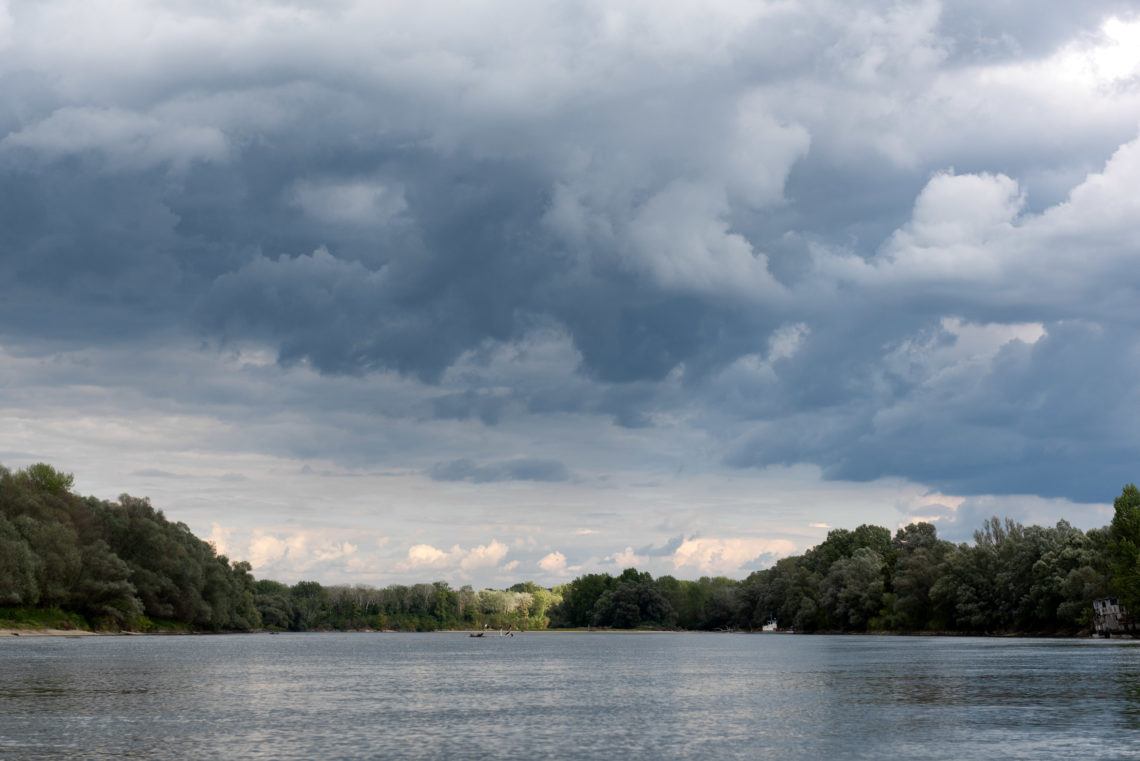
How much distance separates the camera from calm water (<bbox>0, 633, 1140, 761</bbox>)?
1563 inches

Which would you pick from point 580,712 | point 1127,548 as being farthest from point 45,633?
point 1127,548

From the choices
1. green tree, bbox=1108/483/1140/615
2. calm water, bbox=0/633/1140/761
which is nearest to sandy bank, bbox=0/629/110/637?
calm water, bbox=0/633/1140/761

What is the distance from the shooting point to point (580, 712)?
57.3m

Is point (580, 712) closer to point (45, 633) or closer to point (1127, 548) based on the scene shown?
point (1127, 548)

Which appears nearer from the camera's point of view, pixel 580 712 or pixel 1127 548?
pixel 580 712

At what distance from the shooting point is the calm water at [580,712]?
39688 millimetres

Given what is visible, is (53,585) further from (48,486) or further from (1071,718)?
(1071,718)

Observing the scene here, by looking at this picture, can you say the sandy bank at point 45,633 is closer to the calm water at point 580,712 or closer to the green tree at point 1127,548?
the calm water at point 580,712

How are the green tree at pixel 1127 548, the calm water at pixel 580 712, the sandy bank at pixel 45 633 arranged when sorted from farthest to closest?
the sandy bank at pixel 45 633 < the green tree at pixel 1127 548 < the calm water at pixel 580 712

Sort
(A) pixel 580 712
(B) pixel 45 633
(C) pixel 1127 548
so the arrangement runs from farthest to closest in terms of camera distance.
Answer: (B) pixel 45 633 → (C) pixel 1127 548 → (A) pixel 580 712

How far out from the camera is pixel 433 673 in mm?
99938

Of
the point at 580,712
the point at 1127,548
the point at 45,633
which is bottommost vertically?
the point at 45,633

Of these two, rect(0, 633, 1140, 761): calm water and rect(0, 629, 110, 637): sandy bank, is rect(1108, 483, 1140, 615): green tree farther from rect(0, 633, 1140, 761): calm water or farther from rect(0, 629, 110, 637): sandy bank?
rect(0, 629, 110, 637): sandy bank

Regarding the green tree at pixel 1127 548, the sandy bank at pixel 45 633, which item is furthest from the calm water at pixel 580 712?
the sandy bank at pixel 45 633
